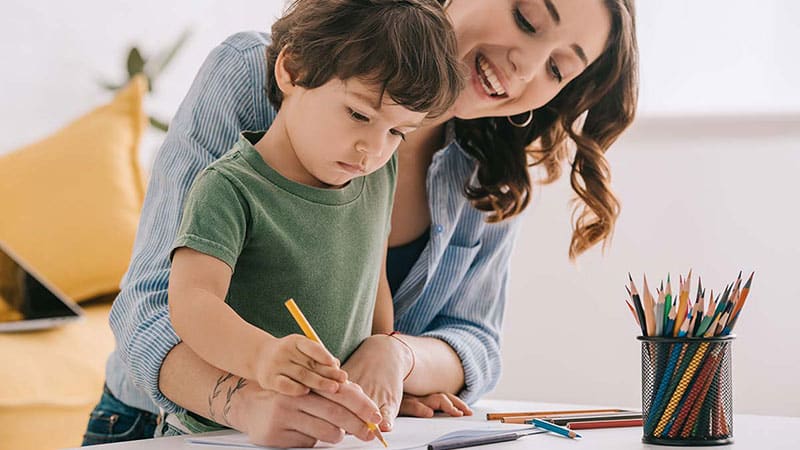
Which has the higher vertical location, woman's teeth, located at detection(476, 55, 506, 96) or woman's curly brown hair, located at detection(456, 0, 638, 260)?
woman's teeth, located at detection(476, 55, 506, 96)

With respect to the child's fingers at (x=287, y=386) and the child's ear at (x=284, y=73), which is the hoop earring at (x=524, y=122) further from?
the child's fingers at (x=287, y=386)

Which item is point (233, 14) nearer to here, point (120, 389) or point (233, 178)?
point (120, 389)

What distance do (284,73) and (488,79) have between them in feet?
1.22

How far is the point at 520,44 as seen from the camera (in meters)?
1.24

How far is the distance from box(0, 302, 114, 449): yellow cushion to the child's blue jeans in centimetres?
51

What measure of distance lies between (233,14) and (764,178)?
1.65 metres

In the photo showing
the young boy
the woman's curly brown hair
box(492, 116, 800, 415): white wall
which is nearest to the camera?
the young boy

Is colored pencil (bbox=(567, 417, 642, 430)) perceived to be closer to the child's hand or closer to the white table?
the white table

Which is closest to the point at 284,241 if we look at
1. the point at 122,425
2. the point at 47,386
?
the point at 122,425

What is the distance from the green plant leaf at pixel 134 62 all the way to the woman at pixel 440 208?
1.70 metres

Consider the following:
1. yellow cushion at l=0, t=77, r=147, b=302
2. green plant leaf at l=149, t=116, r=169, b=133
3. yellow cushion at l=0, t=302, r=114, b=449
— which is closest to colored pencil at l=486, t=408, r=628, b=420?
yellow cushion at l=0, t=302, r=114, b=449

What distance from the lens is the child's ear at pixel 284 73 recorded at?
3.19ft

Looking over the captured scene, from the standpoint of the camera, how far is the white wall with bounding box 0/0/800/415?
2430 mm

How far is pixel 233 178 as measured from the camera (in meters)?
0.90
